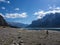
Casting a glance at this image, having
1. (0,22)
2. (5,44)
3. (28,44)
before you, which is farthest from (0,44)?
(0,22)

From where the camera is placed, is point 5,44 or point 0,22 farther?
point 0,22

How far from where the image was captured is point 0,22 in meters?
174

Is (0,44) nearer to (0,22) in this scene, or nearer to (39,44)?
(39,44)

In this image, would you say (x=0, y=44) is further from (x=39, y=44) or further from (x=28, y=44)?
(x=39, y=44)

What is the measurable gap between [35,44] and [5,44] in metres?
3.87

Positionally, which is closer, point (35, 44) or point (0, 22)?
point (35, 44)

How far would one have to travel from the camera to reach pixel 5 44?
58.6ft

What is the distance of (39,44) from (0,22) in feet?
525

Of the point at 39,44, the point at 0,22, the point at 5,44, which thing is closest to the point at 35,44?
the point at 39,44

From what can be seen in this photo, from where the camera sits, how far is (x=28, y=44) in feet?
60.7

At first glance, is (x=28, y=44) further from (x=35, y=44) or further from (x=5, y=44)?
(x=5, y=44)

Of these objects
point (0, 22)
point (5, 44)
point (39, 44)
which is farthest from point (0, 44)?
point (0, 22)

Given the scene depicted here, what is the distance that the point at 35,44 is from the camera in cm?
1861

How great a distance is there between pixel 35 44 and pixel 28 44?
3.02 ft
